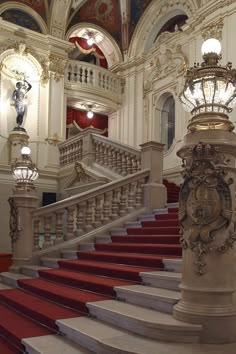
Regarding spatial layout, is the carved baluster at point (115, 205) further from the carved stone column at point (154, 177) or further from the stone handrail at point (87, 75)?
the stone handrail at point (87, 75)

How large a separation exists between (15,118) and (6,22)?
2666mm

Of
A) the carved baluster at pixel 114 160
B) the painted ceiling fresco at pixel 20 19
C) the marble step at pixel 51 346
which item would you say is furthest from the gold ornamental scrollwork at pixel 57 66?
the marble step at pixel 51 346

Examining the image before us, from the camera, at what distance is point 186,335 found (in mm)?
2906

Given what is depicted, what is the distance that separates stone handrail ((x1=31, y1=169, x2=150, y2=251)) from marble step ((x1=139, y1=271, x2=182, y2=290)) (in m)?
2.60

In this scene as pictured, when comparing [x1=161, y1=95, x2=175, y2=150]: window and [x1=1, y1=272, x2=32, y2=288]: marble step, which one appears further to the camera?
[x1=161, y1=95, x2=175, y2=150]: window

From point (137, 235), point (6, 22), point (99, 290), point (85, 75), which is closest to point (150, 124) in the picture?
point (85, 75)

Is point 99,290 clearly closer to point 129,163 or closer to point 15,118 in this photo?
point 129,163

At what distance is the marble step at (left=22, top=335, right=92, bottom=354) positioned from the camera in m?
3.21

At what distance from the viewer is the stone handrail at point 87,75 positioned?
42.7ft

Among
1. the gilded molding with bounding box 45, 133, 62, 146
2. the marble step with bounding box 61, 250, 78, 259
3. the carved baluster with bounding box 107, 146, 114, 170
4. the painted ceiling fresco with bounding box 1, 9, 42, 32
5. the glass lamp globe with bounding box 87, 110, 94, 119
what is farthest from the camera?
the glass lamp globe with bounding box 87, 110, 94, 119

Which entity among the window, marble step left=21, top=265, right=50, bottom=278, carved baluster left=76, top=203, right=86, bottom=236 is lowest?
marble step left=21, top=265, right=50, bottom=278

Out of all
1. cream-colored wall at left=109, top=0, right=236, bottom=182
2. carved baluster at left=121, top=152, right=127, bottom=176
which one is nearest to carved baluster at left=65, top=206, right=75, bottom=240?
carved baluster at left=121, top=152, right=127, bottom=176

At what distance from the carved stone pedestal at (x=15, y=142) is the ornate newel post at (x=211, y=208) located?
8.87m

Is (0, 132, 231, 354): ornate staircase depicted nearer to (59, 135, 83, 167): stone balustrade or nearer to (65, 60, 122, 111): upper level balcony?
(59, 135, 83, 167): stone balustrade
